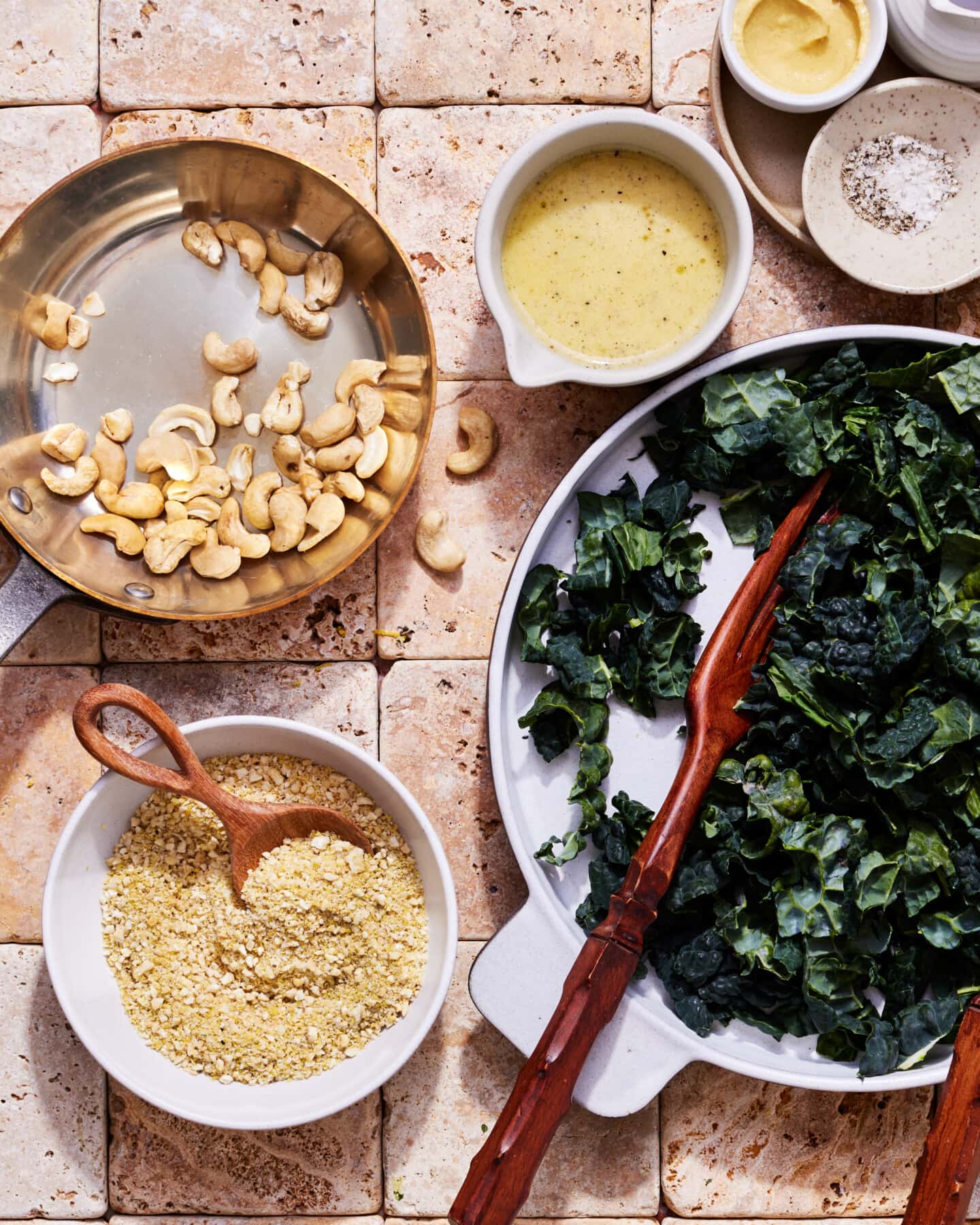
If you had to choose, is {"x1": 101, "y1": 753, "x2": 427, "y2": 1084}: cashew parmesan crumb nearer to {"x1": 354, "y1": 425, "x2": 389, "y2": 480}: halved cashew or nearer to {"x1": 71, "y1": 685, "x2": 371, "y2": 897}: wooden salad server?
{"x1": 71, "y1": 685, "x2": 371, "y2": 897}: wooden salad server

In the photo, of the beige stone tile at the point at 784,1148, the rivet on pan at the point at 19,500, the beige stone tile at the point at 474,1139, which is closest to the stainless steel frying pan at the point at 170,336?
the rivet on pan at the point at 19,500

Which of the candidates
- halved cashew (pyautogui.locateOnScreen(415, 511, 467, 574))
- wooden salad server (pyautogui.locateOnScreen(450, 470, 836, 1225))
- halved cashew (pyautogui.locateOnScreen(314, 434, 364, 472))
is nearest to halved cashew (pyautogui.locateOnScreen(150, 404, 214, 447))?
halved cashew (pyautogui.locateOnScreen(314, 434, 364, 472))

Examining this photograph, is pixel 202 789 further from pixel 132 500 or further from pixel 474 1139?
pixel 474 1139

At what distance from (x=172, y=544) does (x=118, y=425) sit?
0.13 m

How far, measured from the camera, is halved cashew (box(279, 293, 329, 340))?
1061 mm

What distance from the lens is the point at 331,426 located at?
3.41 ft

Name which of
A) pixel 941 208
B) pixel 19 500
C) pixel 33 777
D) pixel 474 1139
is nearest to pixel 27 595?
pixel 19 500

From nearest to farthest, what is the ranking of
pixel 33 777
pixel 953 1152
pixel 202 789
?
pixel 953 1152
pixel 202 789
pixel 33 777

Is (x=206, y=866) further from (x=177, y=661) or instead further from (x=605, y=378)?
(x=605, y=378)

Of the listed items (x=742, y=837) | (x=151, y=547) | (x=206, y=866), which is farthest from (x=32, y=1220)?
(x=742, y=837)

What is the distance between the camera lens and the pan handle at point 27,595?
99 centimetres

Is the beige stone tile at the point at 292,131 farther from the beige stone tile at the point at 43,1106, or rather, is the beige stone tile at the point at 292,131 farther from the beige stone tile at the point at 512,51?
the beige stone tile at the point at 43,1106

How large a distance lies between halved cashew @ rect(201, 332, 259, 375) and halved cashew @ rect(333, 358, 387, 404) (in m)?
0.09

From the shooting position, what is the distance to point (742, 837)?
39.0 inches
